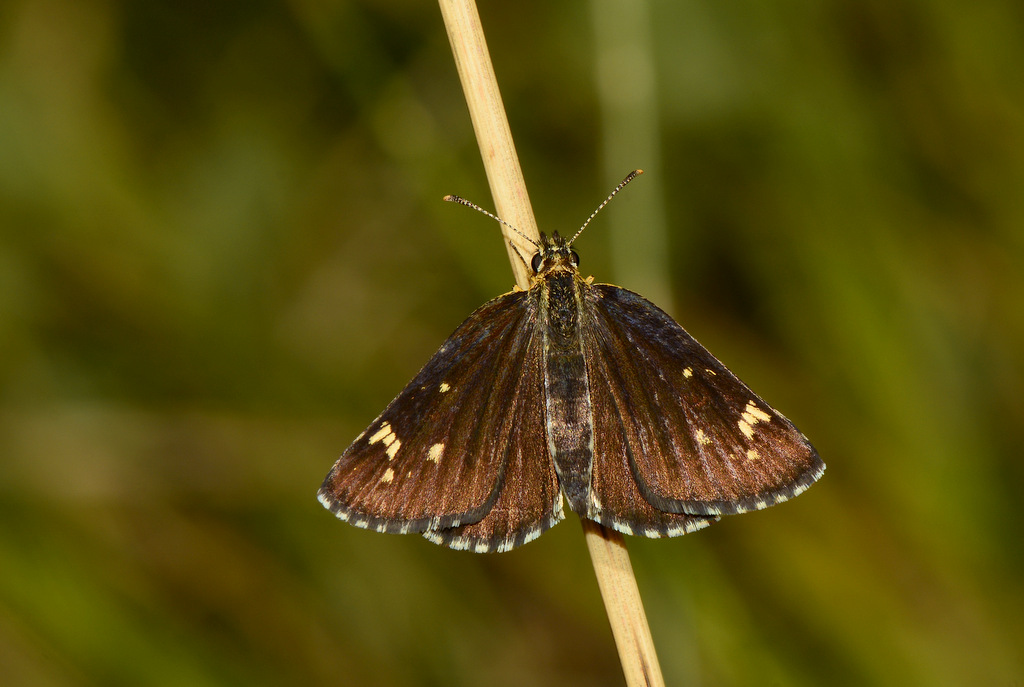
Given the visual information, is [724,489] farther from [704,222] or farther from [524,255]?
[704,222]

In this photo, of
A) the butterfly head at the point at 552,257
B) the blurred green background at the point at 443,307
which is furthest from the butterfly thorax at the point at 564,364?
the blurred green background at the point at 443,307

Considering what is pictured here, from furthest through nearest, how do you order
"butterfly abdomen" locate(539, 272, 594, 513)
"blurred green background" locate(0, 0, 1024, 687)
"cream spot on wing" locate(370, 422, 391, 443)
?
"blurred green background" locate(0, 0, 1024, 687) → "cream spot on wing" locate(370, 422, 391, 443) → "butterfly abdomen" locate(539, 272, 594, 513)

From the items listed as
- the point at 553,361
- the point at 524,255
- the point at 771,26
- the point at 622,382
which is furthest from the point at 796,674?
the point at 771,26

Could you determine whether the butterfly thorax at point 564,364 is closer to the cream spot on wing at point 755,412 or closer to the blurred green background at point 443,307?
the cream spot on wing at point 755,412

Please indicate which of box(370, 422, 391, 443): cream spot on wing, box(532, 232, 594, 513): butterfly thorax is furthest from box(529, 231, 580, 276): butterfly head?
box(370, 422, 391, 443): cream spot on wing

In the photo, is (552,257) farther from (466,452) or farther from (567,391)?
(466,452)

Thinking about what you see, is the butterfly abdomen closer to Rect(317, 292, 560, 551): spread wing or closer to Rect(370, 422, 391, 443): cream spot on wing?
Rect(317, 292, 560, 551): spread wing
